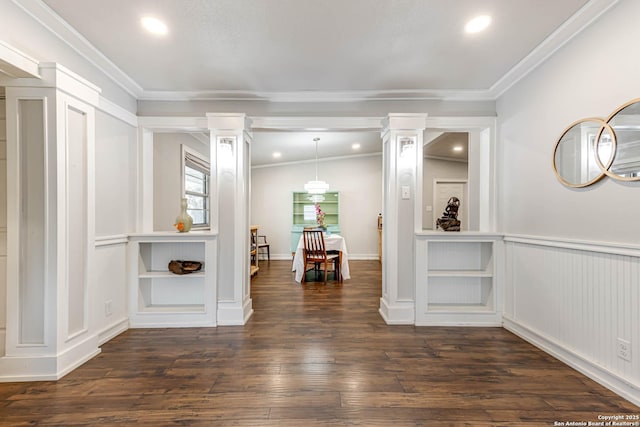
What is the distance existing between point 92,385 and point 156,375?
0.38 m

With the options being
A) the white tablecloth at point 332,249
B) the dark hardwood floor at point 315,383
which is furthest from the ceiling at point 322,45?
the white tablecloth at point 332,249

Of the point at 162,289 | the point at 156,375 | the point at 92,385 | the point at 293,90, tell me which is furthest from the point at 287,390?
the point at 293,90

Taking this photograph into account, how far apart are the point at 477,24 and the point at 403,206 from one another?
66.3 inches

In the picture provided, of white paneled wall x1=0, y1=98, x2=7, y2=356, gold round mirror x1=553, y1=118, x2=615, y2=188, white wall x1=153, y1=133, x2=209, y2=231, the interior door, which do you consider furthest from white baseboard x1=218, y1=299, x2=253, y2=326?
the interior door

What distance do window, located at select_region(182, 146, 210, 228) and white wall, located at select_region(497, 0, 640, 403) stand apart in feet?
13.9

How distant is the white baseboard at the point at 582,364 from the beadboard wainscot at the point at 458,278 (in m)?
0.34

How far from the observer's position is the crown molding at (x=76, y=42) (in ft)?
6.64

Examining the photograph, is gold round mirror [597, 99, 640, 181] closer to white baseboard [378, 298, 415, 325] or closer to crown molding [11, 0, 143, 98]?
white baseboard [378, 298, 415, 325]

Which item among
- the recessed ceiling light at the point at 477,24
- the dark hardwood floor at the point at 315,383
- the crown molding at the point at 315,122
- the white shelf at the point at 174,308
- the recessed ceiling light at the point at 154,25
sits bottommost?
the dark hardwood floor at the point at 315,383

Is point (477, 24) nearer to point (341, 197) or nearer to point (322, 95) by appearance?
point (322, 95)

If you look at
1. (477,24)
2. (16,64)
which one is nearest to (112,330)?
(16,64)

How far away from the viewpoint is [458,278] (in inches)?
136

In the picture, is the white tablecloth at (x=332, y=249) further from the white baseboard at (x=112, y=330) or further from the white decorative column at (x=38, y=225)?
the white decorative column at (x=38, y=225)

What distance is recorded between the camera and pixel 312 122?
3.45 meters
